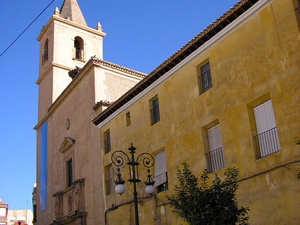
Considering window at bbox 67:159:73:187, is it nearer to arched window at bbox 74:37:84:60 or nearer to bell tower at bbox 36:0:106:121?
bell tower at bbox 36:0:106:121

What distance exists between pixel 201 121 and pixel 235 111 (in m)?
1.63

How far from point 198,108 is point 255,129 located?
103 inches

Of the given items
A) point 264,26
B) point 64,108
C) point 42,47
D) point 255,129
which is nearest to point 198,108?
point 255,129

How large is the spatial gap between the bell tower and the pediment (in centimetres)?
489

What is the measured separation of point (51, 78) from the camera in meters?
31.0

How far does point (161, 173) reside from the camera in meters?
16.6

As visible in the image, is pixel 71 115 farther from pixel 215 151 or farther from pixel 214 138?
pixel 215 151

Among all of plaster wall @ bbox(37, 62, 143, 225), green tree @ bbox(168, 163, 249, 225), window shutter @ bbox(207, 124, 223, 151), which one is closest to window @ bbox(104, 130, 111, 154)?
plaster wall @ bbox(37, 62, 143, 225)

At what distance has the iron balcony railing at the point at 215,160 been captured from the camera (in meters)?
13.8

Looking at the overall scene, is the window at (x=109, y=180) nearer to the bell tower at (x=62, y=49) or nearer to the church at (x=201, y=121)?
the church at (x=201, y=121)

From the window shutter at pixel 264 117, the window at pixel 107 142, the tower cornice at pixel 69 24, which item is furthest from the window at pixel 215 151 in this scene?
the tower cornice at pixel 69 24

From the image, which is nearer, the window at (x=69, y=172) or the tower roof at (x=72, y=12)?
the window at (x=69, y=172)

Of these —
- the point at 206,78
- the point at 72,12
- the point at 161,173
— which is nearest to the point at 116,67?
the point at 161,173

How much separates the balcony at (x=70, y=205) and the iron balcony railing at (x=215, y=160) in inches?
392
